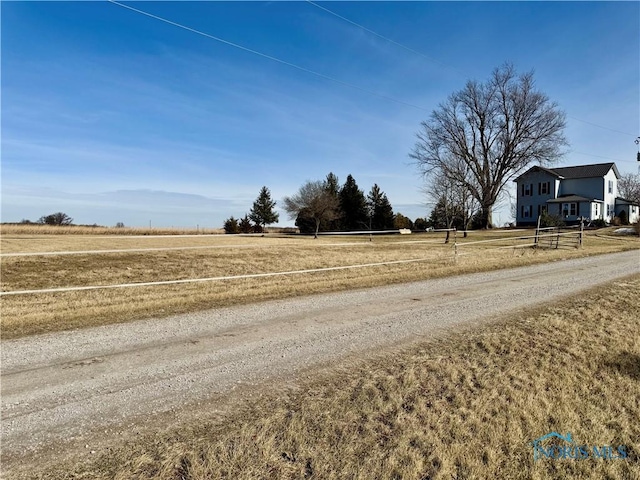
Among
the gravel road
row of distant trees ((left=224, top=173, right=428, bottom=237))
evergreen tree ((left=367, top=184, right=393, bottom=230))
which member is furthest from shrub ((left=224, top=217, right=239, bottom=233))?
the gravel road

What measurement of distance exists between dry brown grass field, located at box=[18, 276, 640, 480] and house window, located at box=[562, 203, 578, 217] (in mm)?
46595

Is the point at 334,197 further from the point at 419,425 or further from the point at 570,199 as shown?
the point at 419,425

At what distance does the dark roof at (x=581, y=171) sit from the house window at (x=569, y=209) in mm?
4024

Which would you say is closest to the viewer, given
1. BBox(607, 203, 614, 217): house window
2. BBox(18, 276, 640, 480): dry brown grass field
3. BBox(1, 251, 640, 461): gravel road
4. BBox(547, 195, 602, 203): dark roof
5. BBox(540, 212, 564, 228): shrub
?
BBox(18, 276, 640, 480): dry brown grass field

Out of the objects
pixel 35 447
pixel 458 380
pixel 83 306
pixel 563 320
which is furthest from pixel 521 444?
pixel 83 306

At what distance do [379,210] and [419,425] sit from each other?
58295 millimetres

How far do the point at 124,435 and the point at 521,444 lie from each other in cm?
279

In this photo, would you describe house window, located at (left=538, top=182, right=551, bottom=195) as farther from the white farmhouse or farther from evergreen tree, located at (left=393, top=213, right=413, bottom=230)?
evergreen tree, located at (left=393, top=213, right=413, bottom=230)

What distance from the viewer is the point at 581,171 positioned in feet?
149

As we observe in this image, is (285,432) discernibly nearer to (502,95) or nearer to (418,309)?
(418,309)

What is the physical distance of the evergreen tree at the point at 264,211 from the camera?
65188mm

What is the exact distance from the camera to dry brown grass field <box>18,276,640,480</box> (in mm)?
2307

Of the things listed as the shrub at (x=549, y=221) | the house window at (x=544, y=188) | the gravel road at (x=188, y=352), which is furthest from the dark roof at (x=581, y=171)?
the gravel road at (x=188, y=352)

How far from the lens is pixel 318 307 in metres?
6.51
